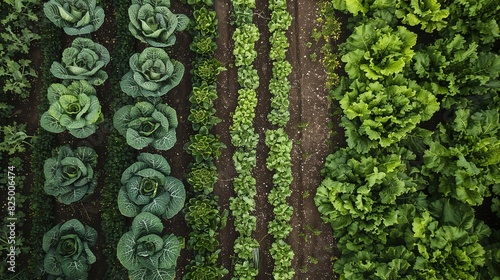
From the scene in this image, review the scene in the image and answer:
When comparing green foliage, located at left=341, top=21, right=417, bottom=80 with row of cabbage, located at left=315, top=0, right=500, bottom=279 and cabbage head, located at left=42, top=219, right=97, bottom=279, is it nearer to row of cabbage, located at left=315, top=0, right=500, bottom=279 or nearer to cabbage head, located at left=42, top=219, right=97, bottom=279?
row of cabbage, located at left=315, top=0, right=500, bottom=279

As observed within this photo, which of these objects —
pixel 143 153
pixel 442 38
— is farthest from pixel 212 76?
pixel 442 38

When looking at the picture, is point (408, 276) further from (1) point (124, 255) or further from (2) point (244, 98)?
(1) point (124, 255)

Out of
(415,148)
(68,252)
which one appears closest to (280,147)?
(415,148)

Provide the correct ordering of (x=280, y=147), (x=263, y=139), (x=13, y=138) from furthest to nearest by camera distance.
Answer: (x=263, y=139), (x=280, y=147), (x=13, y=138)

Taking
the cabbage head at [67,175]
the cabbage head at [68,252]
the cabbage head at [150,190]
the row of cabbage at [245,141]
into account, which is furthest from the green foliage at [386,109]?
the cabbage head at [68,252]

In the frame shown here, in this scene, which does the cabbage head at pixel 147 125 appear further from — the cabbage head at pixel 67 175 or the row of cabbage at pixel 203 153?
the cabbage head at pixel 67 175

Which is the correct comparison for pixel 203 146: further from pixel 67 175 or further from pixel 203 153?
pixel 67 175
